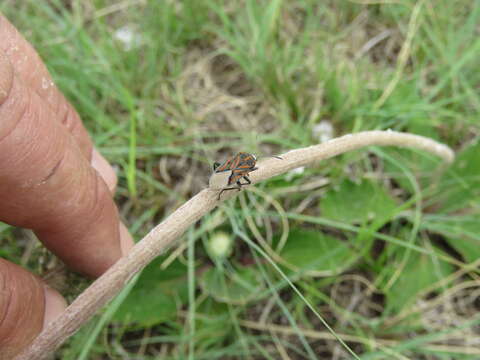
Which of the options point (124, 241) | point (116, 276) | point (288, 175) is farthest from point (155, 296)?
point (116, 276)

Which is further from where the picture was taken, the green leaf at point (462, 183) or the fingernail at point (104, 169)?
the green leaf at point (462, 183)

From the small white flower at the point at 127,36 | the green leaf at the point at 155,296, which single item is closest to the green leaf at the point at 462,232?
the green leaf at the point at 155,296

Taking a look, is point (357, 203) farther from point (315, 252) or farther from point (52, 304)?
point (52, 304)

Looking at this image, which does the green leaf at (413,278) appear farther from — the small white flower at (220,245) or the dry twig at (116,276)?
the dry twig at (116,276)

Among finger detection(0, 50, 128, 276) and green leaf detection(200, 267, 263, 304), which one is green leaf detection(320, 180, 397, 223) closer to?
green leaf detection(200, 267, 263, 304)

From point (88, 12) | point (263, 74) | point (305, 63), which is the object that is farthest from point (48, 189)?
point (88, 12)
